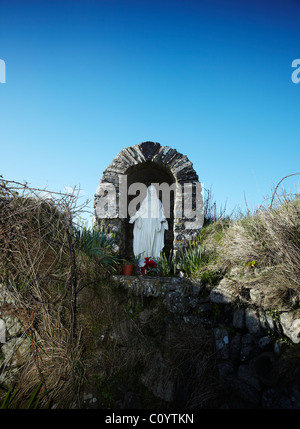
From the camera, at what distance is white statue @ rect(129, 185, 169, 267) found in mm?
6402

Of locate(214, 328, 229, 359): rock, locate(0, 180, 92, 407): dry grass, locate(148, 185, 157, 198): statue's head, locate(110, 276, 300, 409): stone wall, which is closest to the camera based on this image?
locate(110, 276, 300, 409): stone wall

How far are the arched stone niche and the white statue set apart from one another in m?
0.31

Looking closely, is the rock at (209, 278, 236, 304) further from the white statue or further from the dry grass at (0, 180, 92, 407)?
the white statue

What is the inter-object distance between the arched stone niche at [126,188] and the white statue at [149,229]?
1.02ft

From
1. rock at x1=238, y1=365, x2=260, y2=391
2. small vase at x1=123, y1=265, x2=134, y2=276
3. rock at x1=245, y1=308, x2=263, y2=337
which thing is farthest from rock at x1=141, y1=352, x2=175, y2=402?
small vase at x1=123, y1=265, x2=134, y2=276

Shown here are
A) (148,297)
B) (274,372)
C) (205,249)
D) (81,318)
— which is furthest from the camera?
(205,249)

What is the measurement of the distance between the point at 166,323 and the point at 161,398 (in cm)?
98

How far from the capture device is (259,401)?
313 cm

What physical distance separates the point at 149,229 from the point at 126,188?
1.13 m

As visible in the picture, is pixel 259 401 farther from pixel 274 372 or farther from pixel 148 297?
pixel 148 297

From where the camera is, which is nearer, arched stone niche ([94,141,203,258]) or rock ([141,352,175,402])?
rock ([141,352,175,402])

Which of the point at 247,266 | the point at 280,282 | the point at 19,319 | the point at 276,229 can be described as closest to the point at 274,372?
the point at 280,282

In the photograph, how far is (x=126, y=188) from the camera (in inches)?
258

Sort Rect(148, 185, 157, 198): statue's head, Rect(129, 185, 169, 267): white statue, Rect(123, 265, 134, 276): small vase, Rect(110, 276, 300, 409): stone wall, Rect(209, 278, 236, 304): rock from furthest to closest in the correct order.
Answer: Rect(148, 185, 157, 198): statue's head
Rect(129, 185, 169, 267): white statue
Rect(123, 265, 134, 276): small vase
Rect(209, 278, 236, 304): rock
Rect(110, 276, 300, 409): stone wall
